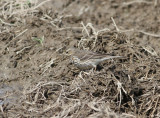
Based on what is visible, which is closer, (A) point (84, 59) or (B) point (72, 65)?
(A) point (84, 59)

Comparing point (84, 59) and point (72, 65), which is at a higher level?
point (84, 59)

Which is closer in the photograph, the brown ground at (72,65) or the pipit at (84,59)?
the brown ground at (72,65)

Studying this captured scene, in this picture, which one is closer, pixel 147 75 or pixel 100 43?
pixel 147 75

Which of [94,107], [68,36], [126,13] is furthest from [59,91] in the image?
[126,13]

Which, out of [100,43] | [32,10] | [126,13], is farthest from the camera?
[126,13]

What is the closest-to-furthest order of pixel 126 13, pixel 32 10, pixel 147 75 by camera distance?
1. pixel 147 75
2. pixel 32 10
3. pixel 126 13

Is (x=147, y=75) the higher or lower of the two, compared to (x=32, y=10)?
lower

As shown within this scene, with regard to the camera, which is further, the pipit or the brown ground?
the pipit

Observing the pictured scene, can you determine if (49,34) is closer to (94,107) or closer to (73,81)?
(73,81)
